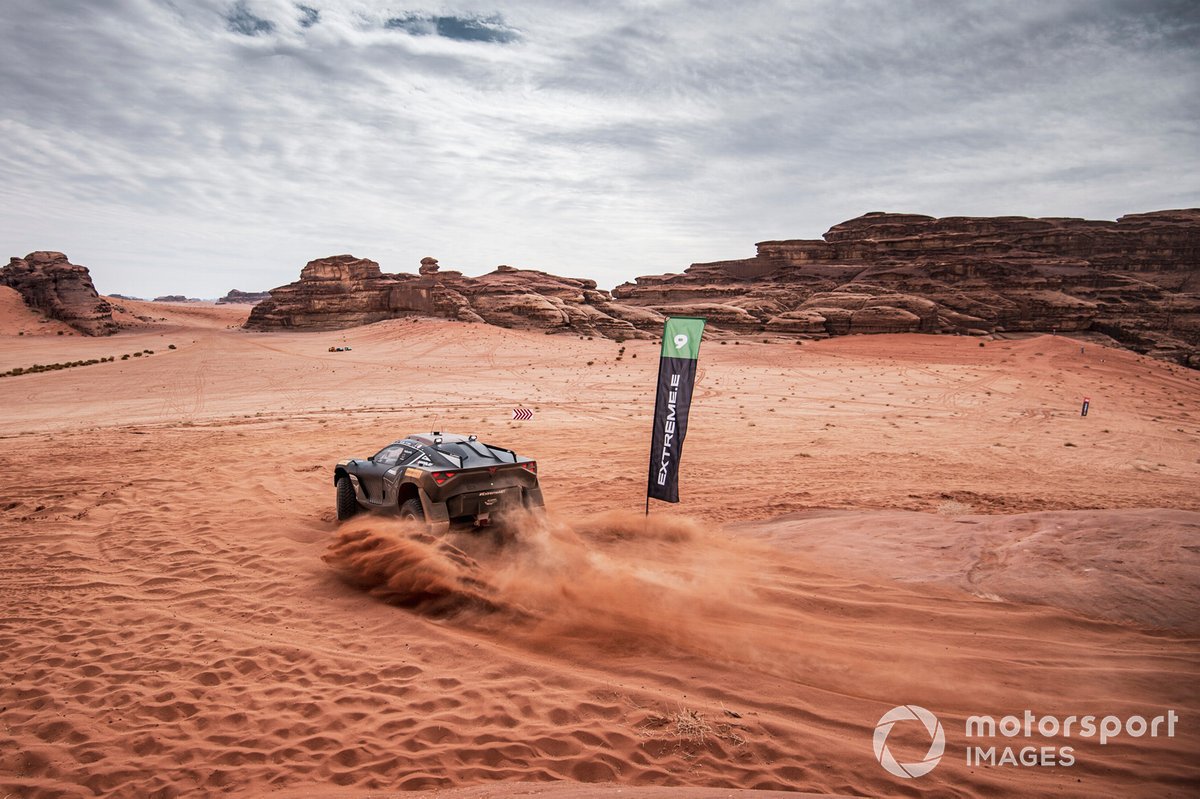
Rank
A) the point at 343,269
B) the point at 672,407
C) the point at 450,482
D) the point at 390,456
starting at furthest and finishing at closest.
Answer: the point at 343,269
the point at 672,407
the point at 390,456
the point at 450,482

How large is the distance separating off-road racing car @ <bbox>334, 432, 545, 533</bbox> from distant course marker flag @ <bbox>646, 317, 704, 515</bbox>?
2.20 meters

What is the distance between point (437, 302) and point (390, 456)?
57.5m

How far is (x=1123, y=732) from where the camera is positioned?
4434 millimetres

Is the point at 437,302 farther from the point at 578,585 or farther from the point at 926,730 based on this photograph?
the point at 926,730

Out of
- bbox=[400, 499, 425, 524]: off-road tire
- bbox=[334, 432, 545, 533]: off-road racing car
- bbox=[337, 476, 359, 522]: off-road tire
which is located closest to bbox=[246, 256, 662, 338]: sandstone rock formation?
bbox=[337, 476, 359, 522]: off-road tire

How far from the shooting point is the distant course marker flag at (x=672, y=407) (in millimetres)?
9391

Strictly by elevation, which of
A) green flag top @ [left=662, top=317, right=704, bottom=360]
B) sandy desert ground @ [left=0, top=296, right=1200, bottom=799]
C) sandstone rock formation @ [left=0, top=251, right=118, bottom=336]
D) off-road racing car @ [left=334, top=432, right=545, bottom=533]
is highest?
sandstone rock formation @ [left=0, top=251, right=118, bottom=336]

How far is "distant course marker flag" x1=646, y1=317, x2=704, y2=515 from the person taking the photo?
30.8ft

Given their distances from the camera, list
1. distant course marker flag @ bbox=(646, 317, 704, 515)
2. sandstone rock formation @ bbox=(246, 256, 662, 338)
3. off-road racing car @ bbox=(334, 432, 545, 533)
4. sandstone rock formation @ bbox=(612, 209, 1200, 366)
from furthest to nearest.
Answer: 1. sandstone rock formation @ bbox=(246, 256, 662, 338)
2. sandstone rock formation @ bbox=(612, 209, 1200, 366)
3. distant course marker flag @ bbox=(646, 317, 704, 515)
4. off-road racing car @ bbox=(334, 432, 545, 533)

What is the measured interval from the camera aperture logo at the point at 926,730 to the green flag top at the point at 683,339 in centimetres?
562

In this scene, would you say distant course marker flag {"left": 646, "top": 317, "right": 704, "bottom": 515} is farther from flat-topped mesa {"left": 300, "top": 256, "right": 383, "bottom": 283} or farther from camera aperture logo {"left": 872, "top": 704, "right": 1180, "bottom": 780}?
flat-topped mesa {"left": 300, "top": 256, "right": 383, "bottom": 283}

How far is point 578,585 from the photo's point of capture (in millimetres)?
7168

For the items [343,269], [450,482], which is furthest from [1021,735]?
[343,269]

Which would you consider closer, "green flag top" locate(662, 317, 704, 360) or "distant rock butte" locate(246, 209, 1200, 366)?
"green flag top" locate(662, 317, 704, 360)
